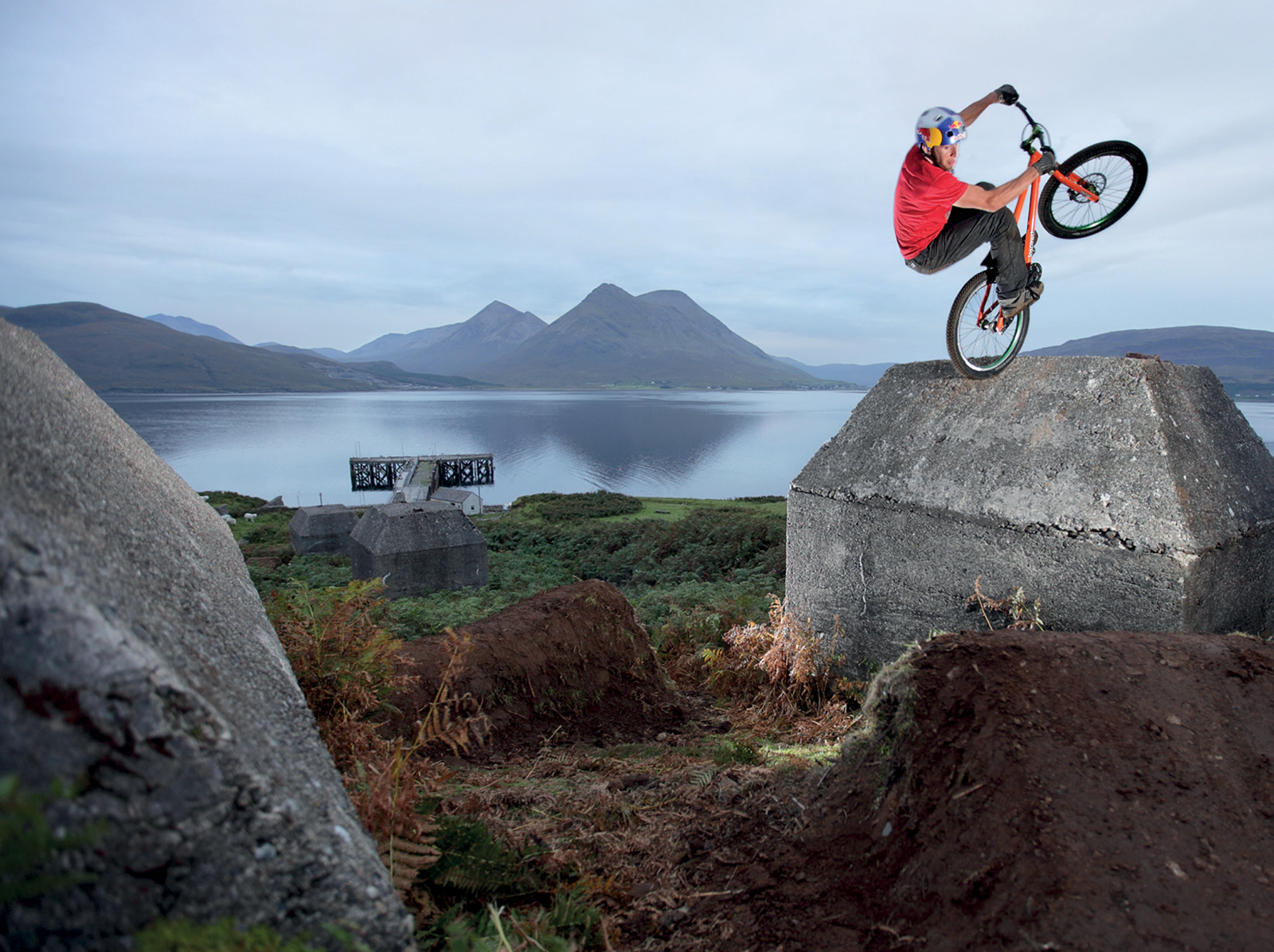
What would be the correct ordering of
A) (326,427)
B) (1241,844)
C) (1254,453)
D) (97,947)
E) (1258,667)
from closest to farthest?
(97,947) → (1241,844) → (1258,667) → (1254,453) → (326,427)

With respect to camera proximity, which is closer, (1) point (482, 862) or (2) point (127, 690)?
(2) point (127, 690)

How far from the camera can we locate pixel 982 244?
561 cm

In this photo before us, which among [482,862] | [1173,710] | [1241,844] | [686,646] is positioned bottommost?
[686,646]

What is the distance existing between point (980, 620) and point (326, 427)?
150m

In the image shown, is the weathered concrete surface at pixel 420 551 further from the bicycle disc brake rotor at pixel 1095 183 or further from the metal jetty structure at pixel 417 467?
the metal jetty structure at pixel 417 467

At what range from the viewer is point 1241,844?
235 centimetres

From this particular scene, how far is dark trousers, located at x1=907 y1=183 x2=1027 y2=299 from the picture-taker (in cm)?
543

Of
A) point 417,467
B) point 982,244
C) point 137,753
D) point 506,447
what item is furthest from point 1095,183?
point 506,447

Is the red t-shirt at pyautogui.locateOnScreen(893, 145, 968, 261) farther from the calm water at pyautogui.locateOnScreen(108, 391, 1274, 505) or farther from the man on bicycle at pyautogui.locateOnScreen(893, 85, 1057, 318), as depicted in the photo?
the calm water at pyautogui.locateOnScreen(108, 391, 1274, 505)

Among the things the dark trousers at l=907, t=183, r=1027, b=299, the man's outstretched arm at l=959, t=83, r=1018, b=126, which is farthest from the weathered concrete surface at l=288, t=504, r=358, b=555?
the man's outstretched arm at l=959, t=83, r=1018, b=126

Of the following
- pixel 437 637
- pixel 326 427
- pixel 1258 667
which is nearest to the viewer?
pixel 1258 667

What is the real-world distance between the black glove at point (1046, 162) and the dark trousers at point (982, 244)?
37 cm

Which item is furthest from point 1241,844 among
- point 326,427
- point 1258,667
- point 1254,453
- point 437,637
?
point 326,427

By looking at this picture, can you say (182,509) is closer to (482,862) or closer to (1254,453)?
(482,862)
